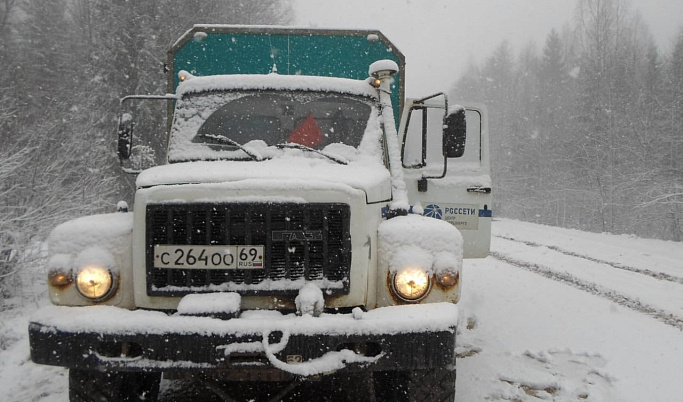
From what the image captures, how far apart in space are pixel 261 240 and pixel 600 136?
29279 mm

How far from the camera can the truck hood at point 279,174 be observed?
3.37 m

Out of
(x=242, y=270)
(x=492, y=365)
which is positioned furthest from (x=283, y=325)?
(x=492, y=365)

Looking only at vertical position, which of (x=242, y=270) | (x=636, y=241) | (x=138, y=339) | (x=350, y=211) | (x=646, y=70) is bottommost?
(x=636, y=241)

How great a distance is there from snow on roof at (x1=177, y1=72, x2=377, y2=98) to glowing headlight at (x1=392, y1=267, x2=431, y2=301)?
1.88 meters

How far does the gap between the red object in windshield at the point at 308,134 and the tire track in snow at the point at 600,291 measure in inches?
170

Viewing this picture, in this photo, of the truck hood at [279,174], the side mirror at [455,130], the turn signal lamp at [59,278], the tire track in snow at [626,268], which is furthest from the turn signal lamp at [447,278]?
the tire track in snow at [626,268]

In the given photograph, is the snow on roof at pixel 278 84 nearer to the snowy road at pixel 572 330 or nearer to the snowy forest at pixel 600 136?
the snowy road at pixel 572 330

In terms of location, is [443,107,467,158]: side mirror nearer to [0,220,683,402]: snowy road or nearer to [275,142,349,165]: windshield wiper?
[275,142,349,165]: windshield wiper

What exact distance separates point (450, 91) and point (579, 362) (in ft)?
214

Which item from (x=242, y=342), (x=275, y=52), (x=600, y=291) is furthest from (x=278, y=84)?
(x=600, y=291)

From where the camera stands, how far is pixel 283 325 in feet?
9.45

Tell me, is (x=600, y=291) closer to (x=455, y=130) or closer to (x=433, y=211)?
(x=433, y=211)

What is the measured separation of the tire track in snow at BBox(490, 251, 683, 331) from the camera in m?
6.11

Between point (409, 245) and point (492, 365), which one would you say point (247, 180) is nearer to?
point (409, 245)
